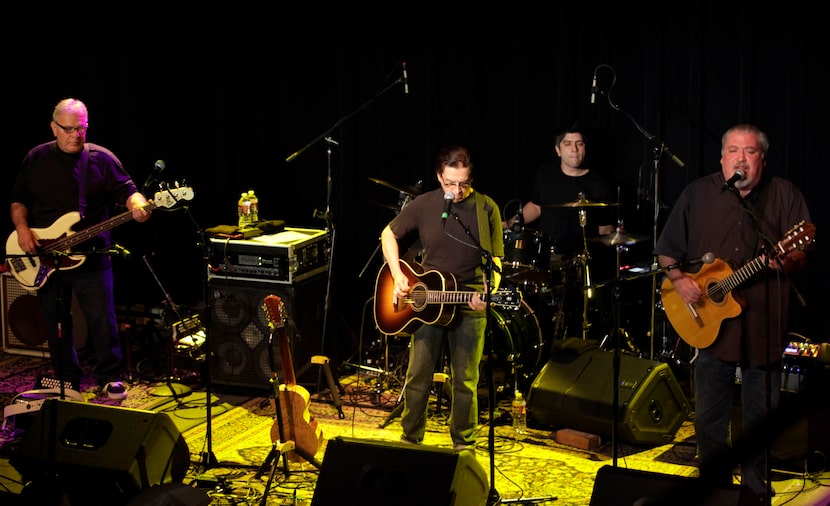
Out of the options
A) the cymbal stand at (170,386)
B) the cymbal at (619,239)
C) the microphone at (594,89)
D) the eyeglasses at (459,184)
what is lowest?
the cymbal stand at (170,386)

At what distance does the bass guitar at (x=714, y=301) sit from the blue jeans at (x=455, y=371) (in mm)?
1235

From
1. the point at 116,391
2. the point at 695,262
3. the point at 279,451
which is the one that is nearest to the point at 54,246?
the point at 116,391

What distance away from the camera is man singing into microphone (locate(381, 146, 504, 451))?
19.2 feet

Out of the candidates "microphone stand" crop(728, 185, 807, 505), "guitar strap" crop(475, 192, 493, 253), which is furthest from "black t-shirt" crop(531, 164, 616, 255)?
"microphone stand" crop(728, 185, 807, 505)

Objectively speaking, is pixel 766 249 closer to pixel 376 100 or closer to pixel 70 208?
pixel 376 100

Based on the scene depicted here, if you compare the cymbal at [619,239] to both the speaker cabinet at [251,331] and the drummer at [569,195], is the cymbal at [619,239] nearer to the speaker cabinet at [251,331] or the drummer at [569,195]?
the drummer at [569,195]

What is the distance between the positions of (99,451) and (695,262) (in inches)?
122

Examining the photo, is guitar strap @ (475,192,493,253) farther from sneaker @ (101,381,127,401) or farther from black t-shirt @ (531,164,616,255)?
sneaker @ (101,381,127,401)

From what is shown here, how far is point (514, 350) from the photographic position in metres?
7.21

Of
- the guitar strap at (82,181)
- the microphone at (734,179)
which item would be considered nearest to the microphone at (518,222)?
the microphone at (734,179)

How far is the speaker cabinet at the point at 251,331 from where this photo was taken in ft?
25.6

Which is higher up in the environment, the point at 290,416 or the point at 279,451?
the point at 290,416

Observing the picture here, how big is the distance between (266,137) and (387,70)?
1370mm

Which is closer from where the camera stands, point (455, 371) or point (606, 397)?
point (455, 371)
